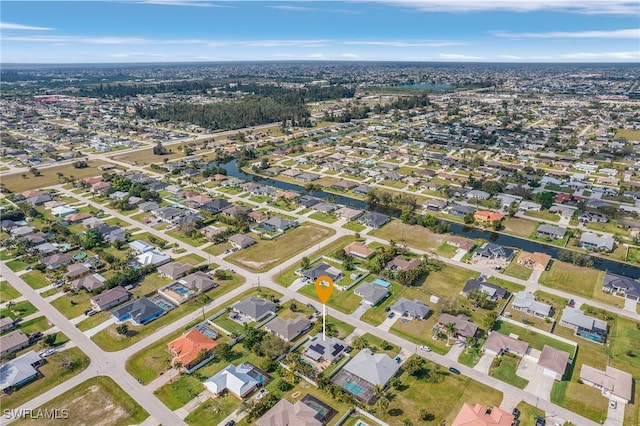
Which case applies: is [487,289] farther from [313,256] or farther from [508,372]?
[313,256]

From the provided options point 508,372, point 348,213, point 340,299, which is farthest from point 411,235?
point 508,372

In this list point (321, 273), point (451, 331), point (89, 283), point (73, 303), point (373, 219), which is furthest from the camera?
point (373, 219)

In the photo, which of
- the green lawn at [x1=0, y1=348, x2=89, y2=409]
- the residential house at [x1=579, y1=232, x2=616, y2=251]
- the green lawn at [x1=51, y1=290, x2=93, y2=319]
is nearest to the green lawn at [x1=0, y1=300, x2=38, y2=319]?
the green lawn at [x1=51, y1=290, x2=93, y2=319]

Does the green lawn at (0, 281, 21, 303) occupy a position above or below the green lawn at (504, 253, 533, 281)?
below

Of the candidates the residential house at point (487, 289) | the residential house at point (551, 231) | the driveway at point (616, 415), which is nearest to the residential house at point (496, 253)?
the residential house at point (487, 289)

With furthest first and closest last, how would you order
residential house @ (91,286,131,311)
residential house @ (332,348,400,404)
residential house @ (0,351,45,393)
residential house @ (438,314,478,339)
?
1. residential house @ (91,286,131,311)
2. residential house @ (438,314,478,339)
3. residential house @ (0,351,45,393)
4. residential house @ (332,348,400,404)

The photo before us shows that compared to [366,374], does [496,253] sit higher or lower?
higher

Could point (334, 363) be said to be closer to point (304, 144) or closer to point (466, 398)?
point (466, 398)

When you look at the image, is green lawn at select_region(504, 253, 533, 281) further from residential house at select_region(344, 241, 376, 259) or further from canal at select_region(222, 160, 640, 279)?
residential house at select_region(344, 241, 376, 259)
